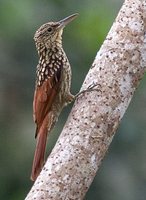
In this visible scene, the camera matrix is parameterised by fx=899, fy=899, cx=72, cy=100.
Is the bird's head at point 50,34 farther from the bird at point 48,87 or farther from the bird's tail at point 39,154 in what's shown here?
the bird's tail at point 39,154

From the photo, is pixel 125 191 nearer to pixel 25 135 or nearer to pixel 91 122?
pixel 25 135

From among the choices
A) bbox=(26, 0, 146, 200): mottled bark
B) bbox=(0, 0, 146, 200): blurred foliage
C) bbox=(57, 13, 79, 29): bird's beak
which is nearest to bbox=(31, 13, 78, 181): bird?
bbox=(57, 13, 79, 29): bird's beak

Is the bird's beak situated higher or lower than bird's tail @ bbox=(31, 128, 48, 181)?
higher

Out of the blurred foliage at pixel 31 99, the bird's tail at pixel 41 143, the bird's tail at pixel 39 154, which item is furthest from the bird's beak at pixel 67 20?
the blurred foliage at pixel 31 99

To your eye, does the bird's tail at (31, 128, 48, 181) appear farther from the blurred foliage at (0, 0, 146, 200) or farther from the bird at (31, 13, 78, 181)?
the blurred foliage at (0, 0, 146, 200)

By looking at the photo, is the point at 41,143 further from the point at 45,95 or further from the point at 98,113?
the point at 98,113

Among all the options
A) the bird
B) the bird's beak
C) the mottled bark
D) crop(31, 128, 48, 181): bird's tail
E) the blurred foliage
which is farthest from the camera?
the blurred foliage

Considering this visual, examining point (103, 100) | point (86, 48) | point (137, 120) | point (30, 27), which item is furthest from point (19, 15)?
point (103, 100)

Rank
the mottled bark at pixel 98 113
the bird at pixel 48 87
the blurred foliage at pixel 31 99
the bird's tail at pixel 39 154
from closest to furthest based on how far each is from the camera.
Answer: the mottled bark at pixel 98 113, the bird's tail at pixel 39 154, the bird at pixel 48 87, the blurred foliage at pixel 31 99

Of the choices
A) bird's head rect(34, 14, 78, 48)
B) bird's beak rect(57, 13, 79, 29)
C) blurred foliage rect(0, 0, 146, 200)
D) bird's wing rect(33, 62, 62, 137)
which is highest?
bird's beak rect(57, 13, 79, 29)
